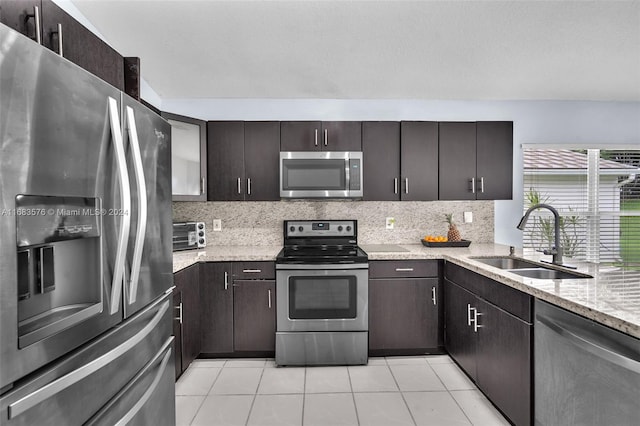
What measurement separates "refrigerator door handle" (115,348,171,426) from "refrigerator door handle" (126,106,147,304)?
38 centimetres

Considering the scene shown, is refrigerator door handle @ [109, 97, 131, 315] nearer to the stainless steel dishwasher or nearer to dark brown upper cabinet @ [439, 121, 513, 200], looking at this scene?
the stainless steel dishwasher

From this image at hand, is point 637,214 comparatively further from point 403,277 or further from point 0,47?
point 0,47

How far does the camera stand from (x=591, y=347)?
1.31 meters

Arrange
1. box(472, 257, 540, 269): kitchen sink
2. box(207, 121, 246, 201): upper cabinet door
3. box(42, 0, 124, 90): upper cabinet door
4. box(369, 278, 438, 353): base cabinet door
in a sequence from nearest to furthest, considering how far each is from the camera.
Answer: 1. box(42, 0, 124, 90): upper cabinet door
2. box(472, 257, 540, 269): kitchen sink
3. box(369, 278, 438, 353): base cabinet door
4. box(207, 121, 246, 201): upper cabinet door

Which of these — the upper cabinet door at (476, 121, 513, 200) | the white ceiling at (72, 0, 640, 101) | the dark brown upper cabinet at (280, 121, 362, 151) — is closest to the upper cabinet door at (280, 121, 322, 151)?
the dark brown upper cabinet at (280, 121, 362, 151)

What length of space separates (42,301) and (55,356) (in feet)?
0.47

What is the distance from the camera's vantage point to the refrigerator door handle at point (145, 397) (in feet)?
3.80

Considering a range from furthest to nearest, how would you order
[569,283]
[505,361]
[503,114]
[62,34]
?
[503,114], [505,361], [569,283], [62,34]

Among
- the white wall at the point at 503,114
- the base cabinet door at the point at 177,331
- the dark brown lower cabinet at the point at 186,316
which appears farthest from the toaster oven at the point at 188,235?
the white wall at the point at 503,114

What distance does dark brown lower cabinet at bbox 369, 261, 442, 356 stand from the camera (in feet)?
9.41

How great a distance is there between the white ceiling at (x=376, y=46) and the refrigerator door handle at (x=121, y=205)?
121cm

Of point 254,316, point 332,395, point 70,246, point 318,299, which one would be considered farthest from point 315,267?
point 70,246

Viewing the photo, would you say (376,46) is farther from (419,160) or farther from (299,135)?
(419,160)

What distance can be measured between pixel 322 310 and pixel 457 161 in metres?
1.81
